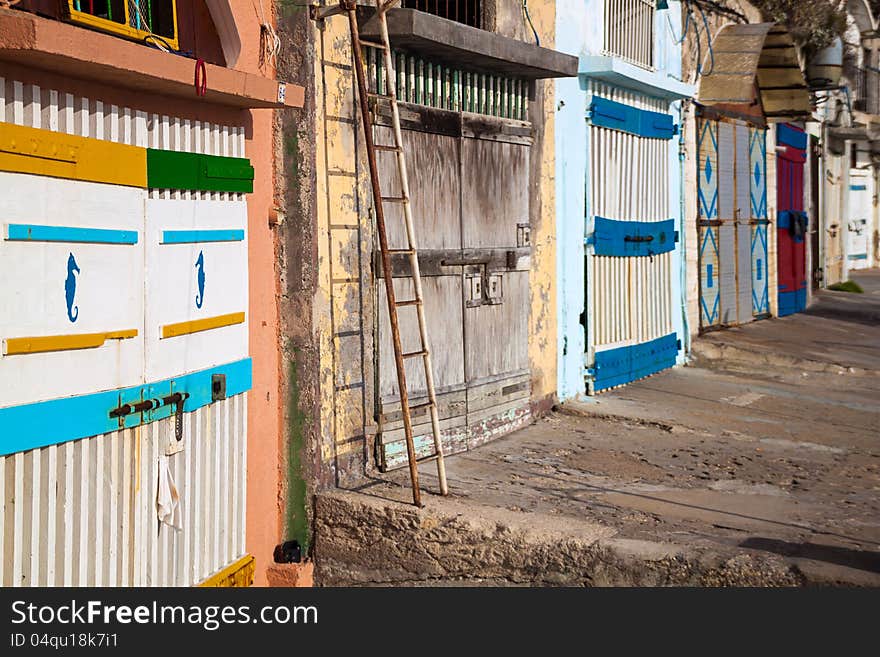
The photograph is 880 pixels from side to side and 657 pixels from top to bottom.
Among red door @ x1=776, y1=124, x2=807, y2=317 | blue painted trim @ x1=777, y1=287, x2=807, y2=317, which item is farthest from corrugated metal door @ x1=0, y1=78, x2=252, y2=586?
red door @ x1=776, y1=124, x2=807, y2=317

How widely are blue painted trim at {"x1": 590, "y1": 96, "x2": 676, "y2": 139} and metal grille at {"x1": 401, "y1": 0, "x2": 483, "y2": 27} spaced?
1.73 m

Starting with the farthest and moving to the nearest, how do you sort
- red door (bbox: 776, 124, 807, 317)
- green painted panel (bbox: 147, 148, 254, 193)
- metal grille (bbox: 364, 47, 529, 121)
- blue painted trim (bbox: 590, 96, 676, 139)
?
1. red door (bbox: 776, 124, 807, 317)
2. blue painted trim (bbox: 590, 96, 676, 139)
3. metal grille (bbox: 364, 47, 529, 121)
4. green painted panel (bbox: 147, 148, 254, 193)

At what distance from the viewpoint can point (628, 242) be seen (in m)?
10.8

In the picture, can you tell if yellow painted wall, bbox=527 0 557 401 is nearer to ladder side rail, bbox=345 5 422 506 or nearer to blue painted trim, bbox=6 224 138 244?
ladder side rail, bbox=345 5 422 506

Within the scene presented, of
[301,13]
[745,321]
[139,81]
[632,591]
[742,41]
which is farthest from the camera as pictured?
[745,321]

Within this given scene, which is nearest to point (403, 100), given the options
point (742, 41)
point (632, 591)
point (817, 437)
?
point (632, 591)

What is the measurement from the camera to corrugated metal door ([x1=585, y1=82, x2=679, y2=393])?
1016 cm

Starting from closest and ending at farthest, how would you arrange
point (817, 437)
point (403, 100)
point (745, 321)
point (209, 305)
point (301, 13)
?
1. point (209, 305)
2. point (301, 13)
3. point (403, 100)
4. point (817, 437)
5. point (745, 321)

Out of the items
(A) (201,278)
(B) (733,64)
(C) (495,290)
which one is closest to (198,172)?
(A) (201,278)

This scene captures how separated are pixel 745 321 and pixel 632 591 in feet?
32.5

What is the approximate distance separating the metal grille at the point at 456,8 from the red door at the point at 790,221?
344 inches

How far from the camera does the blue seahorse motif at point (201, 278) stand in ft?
18.7

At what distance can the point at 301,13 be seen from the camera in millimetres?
6375

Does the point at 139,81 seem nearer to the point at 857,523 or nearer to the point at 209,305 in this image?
the point at 209,305
